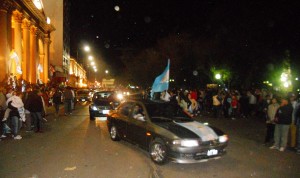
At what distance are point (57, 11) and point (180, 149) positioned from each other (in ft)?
173

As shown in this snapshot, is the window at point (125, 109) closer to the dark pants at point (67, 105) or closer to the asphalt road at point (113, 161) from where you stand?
the asphalt road at point (113, 161)

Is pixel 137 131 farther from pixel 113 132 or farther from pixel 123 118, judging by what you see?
pixel 113 132

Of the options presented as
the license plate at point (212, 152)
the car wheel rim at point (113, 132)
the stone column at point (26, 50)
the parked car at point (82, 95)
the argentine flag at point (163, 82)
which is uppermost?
the stone column at point (26, 50)

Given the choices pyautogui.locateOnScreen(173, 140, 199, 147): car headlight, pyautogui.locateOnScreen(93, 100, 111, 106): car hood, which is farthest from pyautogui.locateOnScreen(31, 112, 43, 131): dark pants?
pyautogui.locateOnScreen(173, 140, 199, 147): car headlight

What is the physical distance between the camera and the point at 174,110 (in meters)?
9.15

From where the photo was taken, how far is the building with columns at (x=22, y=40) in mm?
24328

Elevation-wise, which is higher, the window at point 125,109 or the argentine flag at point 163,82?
the argentine flag at point 163,82

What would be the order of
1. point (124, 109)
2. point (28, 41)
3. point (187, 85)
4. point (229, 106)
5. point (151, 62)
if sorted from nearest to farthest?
point (124, 109)
point (229, 106)
point (28, 41)
point (187, 85)
point (151, 62)

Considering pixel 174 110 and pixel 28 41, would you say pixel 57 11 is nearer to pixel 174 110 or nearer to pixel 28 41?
pixel 28 41

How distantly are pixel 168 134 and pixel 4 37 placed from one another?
828 inches

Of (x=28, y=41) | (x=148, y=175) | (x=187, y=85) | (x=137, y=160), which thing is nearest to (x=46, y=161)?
(x=137, y=160)

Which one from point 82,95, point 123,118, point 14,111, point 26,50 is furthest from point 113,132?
point 26,50

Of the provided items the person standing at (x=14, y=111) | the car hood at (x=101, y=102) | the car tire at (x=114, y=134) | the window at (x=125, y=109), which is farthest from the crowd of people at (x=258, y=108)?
the person standing at (x=14, y=111)

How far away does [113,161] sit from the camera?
7.93 metres
